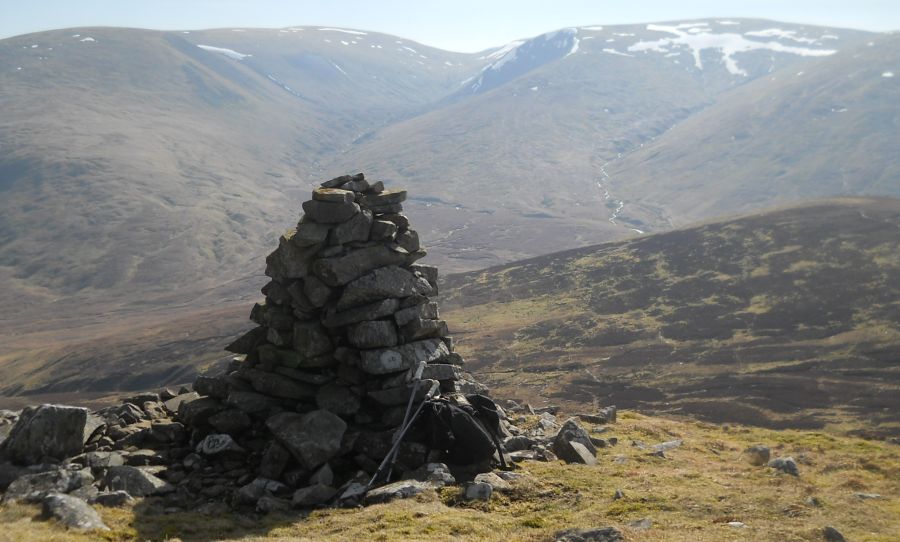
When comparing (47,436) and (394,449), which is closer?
(47,436)

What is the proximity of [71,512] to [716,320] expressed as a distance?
117 meters

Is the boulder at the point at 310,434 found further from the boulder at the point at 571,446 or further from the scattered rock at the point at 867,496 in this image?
the scattered rock at the point at 867,496

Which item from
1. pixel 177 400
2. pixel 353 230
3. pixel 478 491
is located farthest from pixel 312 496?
pixel 177 400

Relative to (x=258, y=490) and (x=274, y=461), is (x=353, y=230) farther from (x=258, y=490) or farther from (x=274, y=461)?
(x=258, y=490)

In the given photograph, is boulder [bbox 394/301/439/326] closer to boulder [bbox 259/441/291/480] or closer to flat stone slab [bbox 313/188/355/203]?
flat stone slab [bbox 313/188/355/203]

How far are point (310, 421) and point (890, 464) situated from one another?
24.1 m

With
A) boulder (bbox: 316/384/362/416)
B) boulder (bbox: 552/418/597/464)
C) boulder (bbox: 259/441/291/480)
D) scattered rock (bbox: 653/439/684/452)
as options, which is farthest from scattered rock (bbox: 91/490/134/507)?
scattered rock (bbox: 653/439/684/452)

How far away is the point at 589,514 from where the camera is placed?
70.0 feet

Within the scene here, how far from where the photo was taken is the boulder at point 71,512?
1996 centimetres

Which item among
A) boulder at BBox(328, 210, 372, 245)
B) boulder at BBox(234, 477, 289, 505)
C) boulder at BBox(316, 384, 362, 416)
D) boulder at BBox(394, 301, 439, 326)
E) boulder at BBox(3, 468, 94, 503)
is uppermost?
boulder at BBox(328, 210, 372, 245)

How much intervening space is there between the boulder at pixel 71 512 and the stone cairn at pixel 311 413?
4.73 ft

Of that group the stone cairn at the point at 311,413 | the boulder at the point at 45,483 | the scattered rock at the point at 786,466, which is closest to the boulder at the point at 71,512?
the boulder at the point at 45,483

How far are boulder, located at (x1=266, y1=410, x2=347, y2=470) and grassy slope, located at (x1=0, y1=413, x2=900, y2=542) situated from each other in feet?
9.72

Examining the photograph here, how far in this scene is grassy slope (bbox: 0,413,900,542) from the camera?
19.5m
